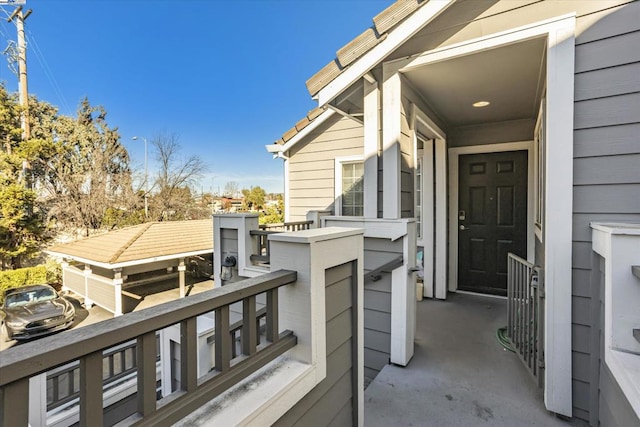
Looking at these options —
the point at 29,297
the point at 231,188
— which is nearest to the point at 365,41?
the point at 29,297

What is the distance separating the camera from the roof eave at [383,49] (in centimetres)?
219

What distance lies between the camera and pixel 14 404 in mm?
512

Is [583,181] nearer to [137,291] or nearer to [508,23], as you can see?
[508,23]

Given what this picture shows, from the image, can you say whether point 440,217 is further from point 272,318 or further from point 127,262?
point 127,262

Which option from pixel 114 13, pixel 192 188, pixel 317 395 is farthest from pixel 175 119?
pixel 317 395

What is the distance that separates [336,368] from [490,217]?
12.2 ft

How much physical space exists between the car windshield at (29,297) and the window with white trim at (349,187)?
23.0 feet

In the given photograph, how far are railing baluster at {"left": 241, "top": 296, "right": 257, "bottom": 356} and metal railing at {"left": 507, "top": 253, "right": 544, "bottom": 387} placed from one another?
2.23 metres

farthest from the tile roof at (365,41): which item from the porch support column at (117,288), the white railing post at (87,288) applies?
the white railing post at (87,288)

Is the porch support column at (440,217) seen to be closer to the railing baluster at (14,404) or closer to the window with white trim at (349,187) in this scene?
the window with white trim at (349,187)

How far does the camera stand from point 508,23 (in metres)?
2.13

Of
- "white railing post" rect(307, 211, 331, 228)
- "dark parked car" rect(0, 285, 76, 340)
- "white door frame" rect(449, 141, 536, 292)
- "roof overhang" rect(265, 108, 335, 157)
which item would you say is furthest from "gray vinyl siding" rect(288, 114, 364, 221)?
"dark parked car" rect(0, 285, 76, 340)

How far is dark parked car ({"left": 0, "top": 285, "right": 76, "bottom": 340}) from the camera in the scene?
19.0ft

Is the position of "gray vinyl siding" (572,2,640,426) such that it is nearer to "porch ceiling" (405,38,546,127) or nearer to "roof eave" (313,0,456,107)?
"porch ceiling" (405,38,546,127)
